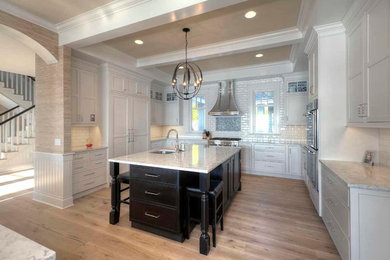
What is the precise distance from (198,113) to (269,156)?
8.48ft

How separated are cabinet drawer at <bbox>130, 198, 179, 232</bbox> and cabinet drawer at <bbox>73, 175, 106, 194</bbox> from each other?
172 cm

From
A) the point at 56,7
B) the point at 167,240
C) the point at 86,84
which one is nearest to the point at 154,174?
the point at 167,240

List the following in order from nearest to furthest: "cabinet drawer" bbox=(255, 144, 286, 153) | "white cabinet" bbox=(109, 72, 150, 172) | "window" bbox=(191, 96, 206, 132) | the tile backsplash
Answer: the tile backsplash, "white cabinet" bbox=(109, 72, 150, 172), "cabinet drawer" bbox=(255, 144, 286, 153), "window" bbox=(191, 96, 206, 132)

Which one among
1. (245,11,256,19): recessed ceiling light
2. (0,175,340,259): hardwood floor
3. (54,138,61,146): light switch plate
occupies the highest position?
(245,11,256,19): recessed ceiling light

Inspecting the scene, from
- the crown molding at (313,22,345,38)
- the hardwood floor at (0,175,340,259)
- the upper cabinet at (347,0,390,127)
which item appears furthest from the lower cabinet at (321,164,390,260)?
the crown molding at (313,22,345,38)

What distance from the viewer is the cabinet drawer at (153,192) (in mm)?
2178

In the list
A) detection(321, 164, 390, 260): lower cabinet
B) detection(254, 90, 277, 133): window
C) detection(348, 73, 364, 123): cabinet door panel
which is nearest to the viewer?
detection(321, 164, 390, 260): lower cabinet

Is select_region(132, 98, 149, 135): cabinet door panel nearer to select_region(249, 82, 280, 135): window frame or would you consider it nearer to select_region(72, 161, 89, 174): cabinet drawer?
select_region(72, 161, 89, 174): cabinet drawer

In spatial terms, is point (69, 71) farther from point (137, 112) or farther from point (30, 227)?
point (30, 227)

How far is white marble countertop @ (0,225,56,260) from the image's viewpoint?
2.36 feet

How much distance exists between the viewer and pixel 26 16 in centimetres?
271

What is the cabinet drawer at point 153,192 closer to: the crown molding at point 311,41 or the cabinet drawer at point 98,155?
the cabinet drawer at point 98,155

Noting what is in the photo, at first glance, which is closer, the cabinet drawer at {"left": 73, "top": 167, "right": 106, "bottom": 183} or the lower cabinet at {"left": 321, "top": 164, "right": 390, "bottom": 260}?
the lower cabinet at {"left": 321, "top": 164, "right": 390, "bottom": 260}

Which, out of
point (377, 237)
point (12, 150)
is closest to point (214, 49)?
point (377, 237)
